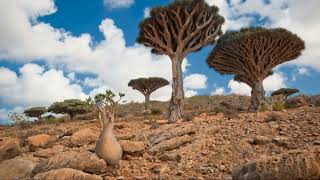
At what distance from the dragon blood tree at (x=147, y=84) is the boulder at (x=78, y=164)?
2258 centimetres

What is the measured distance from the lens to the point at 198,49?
763 inches

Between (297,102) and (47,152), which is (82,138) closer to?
(47,152)

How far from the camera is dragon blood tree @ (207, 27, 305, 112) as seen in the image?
19.3 meters

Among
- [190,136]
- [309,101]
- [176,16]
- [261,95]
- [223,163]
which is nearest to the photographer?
[223,163]

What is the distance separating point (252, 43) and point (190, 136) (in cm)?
1056

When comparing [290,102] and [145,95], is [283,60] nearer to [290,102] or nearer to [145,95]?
[290,102]

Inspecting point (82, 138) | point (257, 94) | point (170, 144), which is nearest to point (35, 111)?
point (257, 94)

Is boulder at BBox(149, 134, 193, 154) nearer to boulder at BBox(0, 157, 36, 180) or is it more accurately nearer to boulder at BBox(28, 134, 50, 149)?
boulder at BBox(0, 157, 36, 180)

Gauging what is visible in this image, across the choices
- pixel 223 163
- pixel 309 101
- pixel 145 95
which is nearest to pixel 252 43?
pixel 309 101

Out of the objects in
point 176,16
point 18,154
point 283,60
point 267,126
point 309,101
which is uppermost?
point 176,16

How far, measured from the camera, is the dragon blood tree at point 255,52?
19328mm

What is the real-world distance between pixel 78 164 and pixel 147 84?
23.5m

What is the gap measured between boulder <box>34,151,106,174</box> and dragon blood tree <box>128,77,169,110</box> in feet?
74.1

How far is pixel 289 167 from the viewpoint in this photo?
18.3ft
